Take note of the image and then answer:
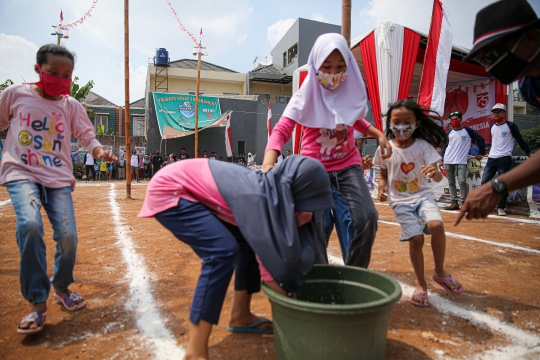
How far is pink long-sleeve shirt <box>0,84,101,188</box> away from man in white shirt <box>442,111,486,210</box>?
7.86m

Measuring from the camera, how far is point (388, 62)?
9.67 meters

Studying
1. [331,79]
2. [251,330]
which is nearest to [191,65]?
[331,79]

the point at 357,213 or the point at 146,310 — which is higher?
the point at 357,213

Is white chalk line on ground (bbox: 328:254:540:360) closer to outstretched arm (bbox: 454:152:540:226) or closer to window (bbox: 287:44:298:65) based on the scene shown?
outstretched arm (bbox: 454:152:540:226)

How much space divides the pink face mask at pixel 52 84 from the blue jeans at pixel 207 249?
1.52 m

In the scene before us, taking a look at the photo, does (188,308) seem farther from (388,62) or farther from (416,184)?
(388,62)

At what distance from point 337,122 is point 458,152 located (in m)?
6.69

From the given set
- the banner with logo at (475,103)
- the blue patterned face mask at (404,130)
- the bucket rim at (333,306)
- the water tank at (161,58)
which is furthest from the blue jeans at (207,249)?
the water tank at (161,58)

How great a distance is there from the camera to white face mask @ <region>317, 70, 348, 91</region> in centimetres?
279

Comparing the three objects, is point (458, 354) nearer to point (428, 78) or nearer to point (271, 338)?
point (271, 338)

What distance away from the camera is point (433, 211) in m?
3.02

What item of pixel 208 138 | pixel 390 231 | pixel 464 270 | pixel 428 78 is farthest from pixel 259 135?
pixel 464 270

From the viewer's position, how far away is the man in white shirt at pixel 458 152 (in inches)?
327

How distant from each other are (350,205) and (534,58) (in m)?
1.44
